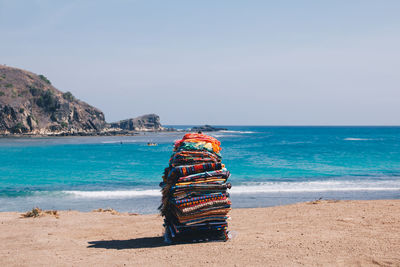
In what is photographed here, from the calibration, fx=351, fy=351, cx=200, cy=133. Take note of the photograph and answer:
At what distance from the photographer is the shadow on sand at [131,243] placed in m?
6.91

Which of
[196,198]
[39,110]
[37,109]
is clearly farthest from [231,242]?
[37,109]

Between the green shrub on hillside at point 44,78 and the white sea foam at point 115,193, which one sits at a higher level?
the green shrub on hillside at point 44,78


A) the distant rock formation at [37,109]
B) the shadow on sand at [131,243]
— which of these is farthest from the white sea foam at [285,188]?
the distant rock formation at [37,109]

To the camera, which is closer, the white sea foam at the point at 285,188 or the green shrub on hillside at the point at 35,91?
the white sea foam at the point at 285,188

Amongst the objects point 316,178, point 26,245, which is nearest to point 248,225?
point 26,245

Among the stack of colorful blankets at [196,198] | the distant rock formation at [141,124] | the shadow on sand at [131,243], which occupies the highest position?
the distant rock formation at [141,124]

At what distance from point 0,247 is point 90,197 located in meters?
9.94

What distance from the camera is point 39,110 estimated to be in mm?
109562

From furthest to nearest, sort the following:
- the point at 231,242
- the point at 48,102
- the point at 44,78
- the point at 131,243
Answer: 1. the point at 44,78
2. the point at 48,102
3. the point at 131,243
4. the point at 231,242

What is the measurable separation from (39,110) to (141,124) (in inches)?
2394

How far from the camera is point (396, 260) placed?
5270 mm

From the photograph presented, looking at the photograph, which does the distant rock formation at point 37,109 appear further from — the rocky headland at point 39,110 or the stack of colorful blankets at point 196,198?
the stack of colorful blankets at point 196,198

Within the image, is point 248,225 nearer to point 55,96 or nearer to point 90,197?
point 90,197

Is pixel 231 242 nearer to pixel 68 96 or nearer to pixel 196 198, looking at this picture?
pixel 196 198
